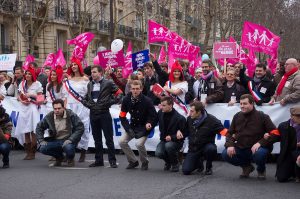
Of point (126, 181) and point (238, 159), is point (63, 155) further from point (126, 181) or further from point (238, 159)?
point (238, 159)

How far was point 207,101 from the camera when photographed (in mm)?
10539

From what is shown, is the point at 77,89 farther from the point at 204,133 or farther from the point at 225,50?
the point at 225,50

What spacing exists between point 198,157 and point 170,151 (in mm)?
503

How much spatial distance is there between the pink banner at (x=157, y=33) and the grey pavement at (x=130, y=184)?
544 cm

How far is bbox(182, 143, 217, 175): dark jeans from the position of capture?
8.84 m

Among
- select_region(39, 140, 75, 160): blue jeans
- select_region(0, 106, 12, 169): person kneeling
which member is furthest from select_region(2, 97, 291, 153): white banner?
select_region(39, 140, 75, 160): blue jeans

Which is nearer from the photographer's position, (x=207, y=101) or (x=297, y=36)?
(x=207, y=101)

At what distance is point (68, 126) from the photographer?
395 inches

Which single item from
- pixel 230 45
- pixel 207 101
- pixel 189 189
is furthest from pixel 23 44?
pixel 189 189

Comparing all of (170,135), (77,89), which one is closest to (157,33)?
(77,89)

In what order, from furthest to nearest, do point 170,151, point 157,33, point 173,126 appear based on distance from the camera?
point 157,33
point 173,126
point 170,151

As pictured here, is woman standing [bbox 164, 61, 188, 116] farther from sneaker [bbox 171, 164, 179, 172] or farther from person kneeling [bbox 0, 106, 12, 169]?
person kneeling [bbox 0, 106, 12, 169]

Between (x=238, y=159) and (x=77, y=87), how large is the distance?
355 cm

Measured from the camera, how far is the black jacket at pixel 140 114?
9.50m
